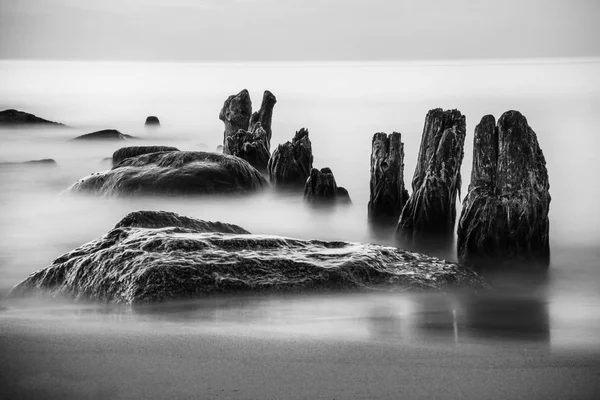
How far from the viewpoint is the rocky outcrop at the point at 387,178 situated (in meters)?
13.9

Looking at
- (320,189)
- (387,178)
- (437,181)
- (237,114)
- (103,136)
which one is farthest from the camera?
(103,136)

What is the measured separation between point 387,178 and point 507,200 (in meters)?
3.68

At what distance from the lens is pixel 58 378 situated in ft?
A: 20.1

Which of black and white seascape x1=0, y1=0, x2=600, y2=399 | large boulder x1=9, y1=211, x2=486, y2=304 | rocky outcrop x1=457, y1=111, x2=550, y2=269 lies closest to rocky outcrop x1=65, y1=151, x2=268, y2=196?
black and white seascape x1=0, y1=0, x2=600, y2=399

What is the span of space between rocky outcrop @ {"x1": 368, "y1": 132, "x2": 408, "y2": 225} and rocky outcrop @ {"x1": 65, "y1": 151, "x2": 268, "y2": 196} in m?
2.99

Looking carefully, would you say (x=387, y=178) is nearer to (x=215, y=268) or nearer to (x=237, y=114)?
(x=215, y=268)

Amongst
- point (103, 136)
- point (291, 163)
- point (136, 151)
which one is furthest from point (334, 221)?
point (103, 136)

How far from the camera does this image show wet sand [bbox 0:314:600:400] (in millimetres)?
5969

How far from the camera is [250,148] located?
19.5 metres

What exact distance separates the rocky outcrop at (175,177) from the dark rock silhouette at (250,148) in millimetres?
2700

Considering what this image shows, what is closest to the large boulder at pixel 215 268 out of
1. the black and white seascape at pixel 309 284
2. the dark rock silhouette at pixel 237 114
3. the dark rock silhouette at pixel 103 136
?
the black and white seascape at pixel 309 284

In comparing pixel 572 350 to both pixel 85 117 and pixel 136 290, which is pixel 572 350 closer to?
pixel 136 290

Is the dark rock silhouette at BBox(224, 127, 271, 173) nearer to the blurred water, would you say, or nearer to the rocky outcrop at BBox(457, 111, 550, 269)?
the blurred water

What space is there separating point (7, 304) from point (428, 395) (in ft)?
15.1
